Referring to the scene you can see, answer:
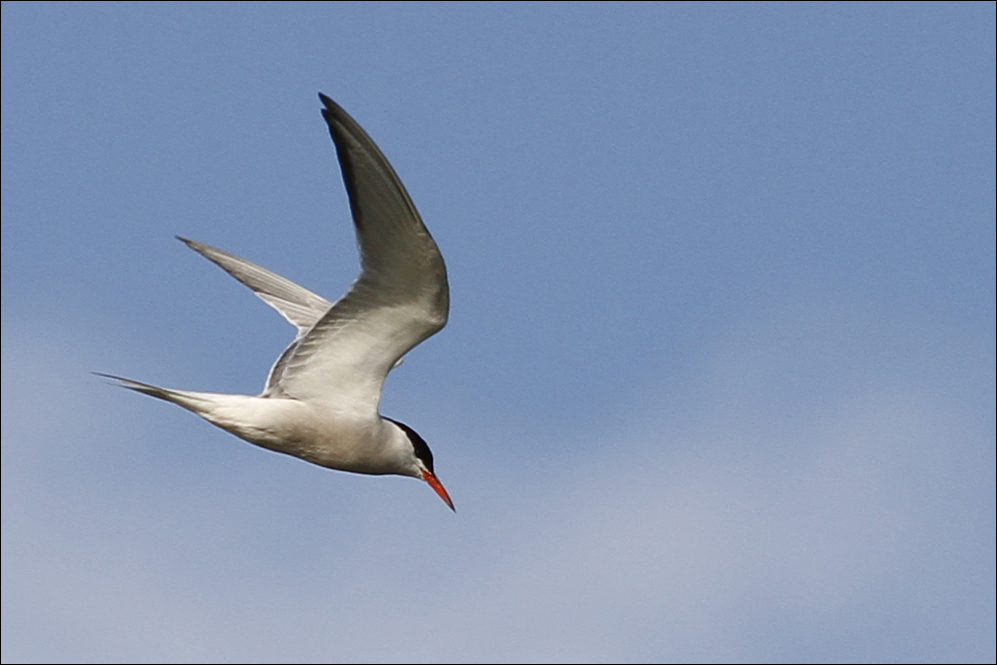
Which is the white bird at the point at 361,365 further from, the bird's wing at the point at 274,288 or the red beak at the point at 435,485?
the bird's wing at the point at 274,288

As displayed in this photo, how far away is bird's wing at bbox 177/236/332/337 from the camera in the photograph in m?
9.47

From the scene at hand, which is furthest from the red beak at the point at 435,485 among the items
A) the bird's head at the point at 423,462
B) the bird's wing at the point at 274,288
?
the bird's wing at the point at 274,288

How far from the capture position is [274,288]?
382 inches

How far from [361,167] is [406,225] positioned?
1.31 ft

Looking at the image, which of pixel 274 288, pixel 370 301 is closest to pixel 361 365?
pixel 370 301

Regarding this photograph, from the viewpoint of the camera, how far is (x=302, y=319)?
368 inches

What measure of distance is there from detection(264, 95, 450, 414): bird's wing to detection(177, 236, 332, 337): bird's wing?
1222mm

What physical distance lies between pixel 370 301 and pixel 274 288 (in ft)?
7.69

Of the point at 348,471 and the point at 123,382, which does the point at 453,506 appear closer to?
the point at 348,471

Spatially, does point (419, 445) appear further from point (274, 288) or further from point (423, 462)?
point (274, 288)

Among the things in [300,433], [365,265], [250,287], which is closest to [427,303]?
[365,265]

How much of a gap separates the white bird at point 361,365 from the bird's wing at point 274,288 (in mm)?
1048

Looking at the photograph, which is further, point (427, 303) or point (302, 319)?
point (302, 319)

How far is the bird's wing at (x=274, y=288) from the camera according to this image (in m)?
9.47
